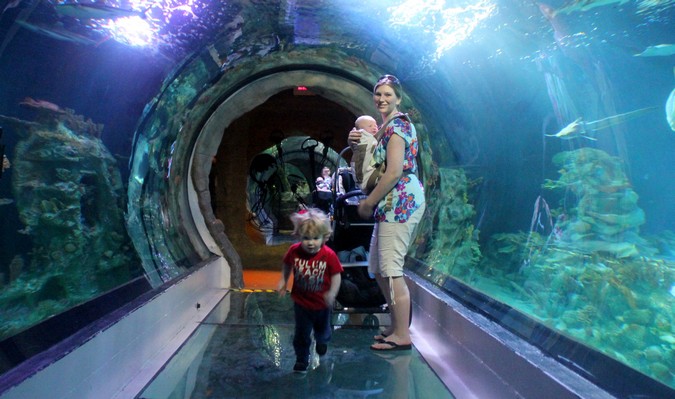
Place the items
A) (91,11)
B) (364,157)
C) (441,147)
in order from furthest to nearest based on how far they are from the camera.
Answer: (441,147) → (364,157) → (91,11)

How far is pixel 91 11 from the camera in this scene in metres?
3.37

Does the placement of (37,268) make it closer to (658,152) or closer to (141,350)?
(141,350)

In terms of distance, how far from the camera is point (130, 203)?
543 cm

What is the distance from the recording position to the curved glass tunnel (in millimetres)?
2561

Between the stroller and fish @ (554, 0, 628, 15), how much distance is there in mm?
2738

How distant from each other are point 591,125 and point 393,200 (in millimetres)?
1354

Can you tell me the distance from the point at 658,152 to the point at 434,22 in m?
2.82

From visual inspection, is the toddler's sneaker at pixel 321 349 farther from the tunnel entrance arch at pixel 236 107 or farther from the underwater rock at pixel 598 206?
the tunnel entrance arch at pixel 236 107

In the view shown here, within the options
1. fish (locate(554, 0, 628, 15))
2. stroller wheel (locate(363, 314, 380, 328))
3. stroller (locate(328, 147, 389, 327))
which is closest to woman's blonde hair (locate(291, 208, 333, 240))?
stroller (locate(328, 147, 389, 327))

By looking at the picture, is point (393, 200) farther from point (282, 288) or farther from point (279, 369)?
point (279, 369)

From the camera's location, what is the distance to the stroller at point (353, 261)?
17.7 ft

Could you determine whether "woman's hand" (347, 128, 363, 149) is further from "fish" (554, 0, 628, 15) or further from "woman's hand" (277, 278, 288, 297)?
"fish" (554, 0, 628, 15)

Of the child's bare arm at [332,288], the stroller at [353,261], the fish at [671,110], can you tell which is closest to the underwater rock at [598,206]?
the fish at [671,110]

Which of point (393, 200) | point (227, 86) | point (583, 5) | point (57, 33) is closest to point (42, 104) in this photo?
point (57, 33)
